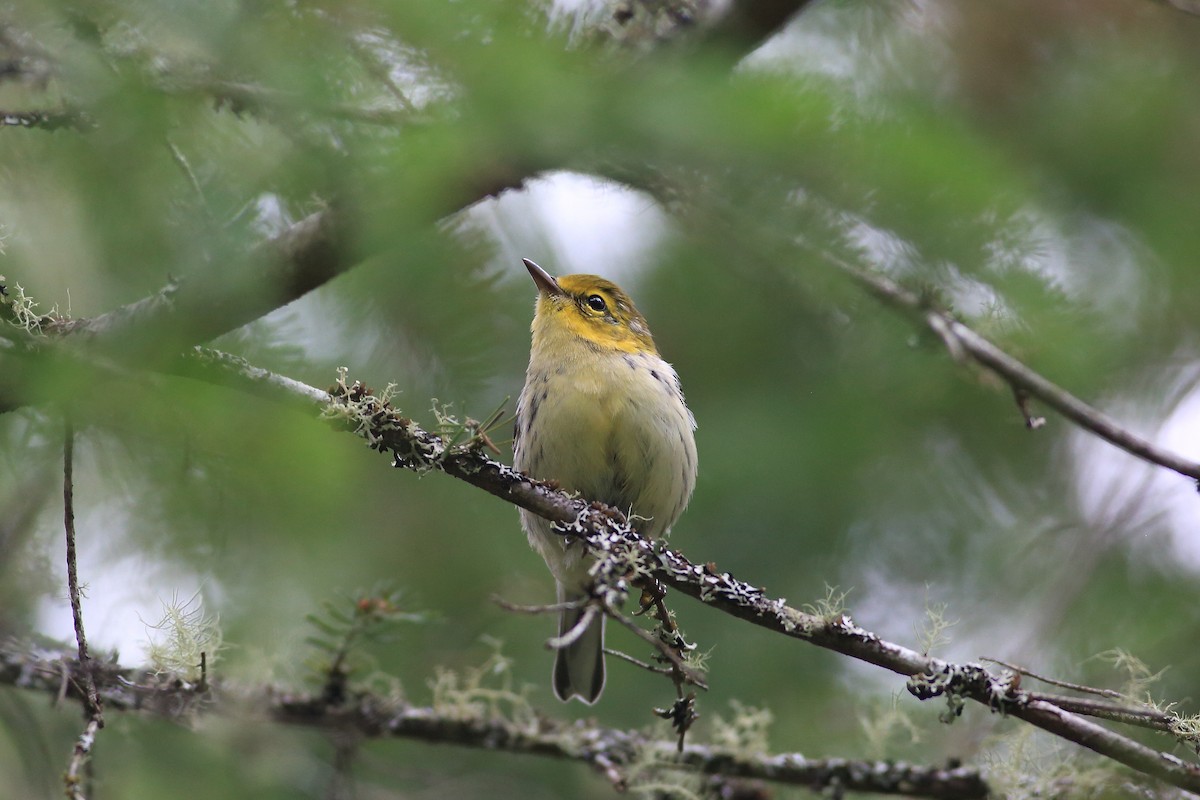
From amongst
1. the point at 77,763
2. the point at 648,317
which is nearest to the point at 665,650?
the point at 77,763

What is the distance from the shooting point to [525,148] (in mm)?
2361

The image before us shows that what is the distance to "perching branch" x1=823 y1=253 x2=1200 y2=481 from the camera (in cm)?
296

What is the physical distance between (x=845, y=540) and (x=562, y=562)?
154 cm

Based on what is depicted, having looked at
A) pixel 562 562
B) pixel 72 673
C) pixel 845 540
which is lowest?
pixel 72 673

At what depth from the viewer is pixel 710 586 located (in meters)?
2.71

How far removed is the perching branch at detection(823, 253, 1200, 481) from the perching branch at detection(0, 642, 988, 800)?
1.05m

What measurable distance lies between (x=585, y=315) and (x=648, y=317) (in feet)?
3.36

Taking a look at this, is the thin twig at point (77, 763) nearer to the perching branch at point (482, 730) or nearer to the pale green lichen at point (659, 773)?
the perching branch at point (482, 730)

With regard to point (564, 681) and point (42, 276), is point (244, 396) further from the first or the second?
point (564, 681)

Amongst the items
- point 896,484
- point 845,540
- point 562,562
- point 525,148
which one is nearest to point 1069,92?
point 896,484

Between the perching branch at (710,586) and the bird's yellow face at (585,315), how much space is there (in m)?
1.82

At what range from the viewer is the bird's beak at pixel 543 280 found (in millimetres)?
4605

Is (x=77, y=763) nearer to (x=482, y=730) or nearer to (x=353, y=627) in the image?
(x=353, y=627)

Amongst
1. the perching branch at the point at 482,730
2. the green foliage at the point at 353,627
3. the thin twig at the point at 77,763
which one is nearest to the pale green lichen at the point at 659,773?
the perching branch at the point at 482,730
